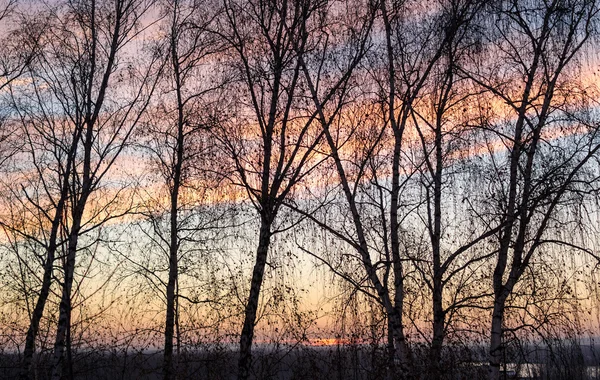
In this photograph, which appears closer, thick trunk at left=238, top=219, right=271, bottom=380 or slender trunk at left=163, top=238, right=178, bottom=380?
thick trunk at left=238, top=219, right=271, bottom=380

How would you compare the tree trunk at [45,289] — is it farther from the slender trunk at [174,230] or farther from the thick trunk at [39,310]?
the slender trunk at [174,230]

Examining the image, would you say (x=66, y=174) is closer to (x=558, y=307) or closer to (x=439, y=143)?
(x=439, y=143)

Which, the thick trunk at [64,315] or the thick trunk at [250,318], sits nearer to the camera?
the thick trunk at [250,318]

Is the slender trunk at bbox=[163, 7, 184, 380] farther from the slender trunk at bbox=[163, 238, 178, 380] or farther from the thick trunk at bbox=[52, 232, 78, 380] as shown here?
the thick trunk at bbox=[52, 232, 78, 380]

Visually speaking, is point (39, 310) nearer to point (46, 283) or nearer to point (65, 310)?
point (46, 283)

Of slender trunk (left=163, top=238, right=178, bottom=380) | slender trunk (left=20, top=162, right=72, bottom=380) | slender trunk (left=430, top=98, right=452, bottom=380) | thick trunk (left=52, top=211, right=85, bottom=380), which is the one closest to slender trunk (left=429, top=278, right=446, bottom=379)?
slender trunk (left=430, top=98, right=452, bottom=380)

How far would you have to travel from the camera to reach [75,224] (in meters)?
13.8

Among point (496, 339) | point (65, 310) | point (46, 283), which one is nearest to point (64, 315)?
point (65, 310)

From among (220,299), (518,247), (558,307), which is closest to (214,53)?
(220,299)

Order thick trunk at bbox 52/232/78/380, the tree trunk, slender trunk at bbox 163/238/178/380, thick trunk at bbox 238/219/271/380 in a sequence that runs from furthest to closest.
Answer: the tree trunk → slender trunk at bbox 163/238/178/380 → thick trunk at bbox 52/232/78/380 → thick trunk at bbox 238/219/271/380

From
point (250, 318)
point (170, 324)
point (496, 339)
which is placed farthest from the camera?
point (170, 324)

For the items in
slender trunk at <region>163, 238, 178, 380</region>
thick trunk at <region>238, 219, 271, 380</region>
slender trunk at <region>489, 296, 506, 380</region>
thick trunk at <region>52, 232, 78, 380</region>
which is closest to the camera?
slender trunk at <region>489, 296, 506, 380</region>

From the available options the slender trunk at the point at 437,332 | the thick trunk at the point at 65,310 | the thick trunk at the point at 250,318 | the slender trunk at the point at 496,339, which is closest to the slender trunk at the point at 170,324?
the thick trunk at the point at 65,310

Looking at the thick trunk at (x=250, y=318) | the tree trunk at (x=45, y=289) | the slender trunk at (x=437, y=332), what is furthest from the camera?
the tree trunk at (x=45, y=289)
